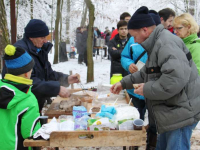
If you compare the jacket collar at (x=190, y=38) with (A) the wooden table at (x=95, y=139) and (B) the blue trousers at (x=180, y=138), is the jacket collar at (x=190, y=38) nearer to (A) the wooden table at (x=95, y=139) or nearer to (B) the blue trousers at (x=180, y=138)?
(B) the blue trousers at (x=180, y=138)

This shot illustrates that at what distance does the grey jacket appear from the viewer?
1.65 meters

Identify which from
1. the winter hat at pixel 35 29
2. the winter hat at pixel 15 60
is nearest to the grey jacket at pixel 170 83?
the winter hat at pixel 15 60

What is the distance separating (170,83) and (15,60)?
1.29m

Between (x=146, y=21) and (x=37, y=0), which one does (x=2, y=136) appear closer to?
(x=146, y=21)

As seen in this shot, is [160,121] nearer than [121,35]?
Yes

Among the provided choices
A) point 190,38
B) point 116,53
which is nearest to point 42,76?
point 190,38

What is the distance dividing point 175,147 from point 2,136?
1505 mm

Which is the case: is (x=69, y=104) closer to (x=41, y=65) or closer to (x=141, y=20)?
(x=41, y=65)

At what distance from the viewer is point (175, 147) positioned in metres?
1.89

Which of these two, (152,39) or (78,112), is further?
(78,112)

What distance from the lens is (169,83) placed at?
165cm

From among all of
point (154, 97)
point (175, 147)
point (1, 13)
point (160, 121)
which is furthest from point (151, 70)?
point (1, 13)

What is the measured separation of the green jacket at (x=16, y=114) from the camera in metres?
1.73

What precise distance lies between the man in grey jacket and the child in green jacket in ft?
3.11
